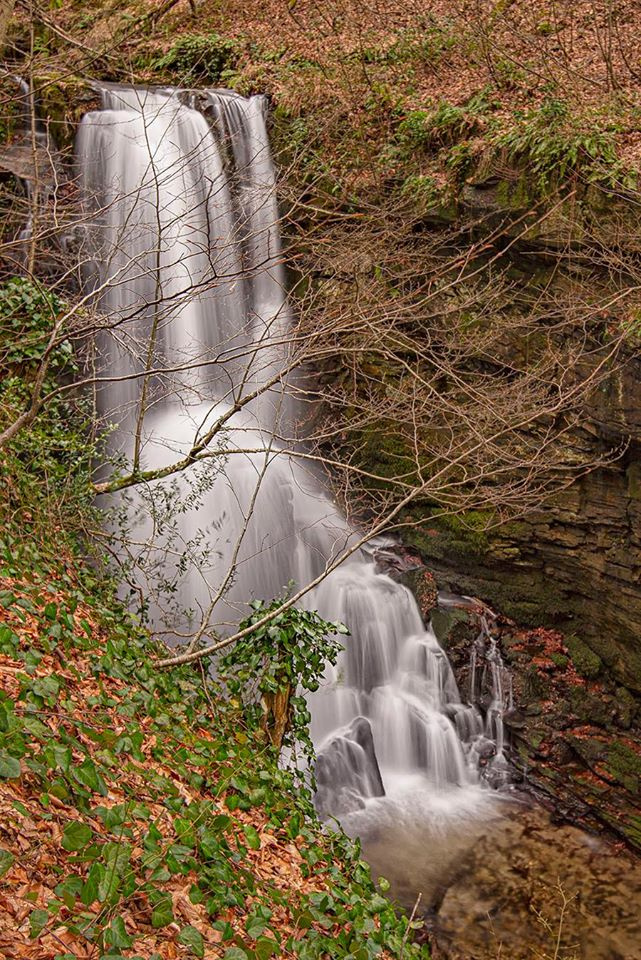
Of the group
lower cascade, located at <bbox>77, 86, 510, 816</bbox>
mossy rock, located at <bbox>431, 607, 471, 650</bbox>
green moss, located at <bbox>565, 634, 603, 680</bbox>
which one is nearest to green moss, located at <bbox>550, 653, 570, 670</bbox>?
green moss, located at <bbox>565, 634, 603, 680</bbox>

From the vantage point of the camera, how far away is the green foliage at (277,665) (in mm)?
5977

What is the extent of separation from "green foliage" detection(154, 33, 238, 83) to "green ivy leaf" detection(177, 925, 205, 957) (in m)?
14.8

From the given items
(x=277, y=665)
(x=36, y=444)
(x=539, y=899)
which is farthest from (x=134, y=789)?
(x=539, y=899)

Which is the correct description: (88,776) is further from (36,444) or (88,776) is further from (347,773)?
(347,773)

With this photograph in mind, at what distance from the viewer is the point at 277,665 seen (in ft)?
19.4

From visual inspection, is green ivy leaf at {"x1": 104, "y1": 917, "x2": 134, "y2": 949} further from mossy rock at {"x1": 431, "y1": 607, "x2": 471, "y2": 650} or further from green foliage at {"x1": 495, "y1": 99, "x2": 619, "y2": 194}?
green foliage at {"x1": 495, "y1": 99, "x2": 619, "y2": 194}

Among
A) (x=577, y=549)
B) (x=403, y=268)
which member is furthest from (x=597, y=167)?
(x=577, y=549)

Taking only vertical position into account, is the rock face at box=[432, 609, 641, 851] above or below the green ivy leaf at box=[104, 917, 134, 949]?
below

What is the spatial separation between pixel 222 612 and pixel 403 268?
18.0ft

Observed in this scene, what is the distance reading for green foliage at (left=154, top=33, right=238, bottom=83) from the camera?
556 inches

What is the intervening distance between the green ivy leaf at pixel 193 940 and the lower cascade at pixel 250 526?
14.7 ft

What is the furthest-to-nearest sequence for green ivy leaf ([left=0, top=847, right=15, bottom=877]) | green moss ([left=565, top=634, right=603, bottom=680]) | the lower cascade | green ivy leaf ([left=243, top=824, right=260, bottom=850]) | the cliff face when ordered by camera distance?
1. green moss ([left=565, top=634, right=603, bottom=680])
2. the cliff face
3. the lower cascade
4. green ivy leaf ([left=243, top=824, right=260, bottom=850])
5. green ivy leaf ([left=0, top=847, right=15, bottom=877])

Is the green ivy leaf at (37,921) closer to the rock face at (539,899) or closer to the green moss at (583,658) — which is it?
the rock face at (539,899)

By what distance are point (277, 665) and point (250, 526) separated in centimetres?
431
